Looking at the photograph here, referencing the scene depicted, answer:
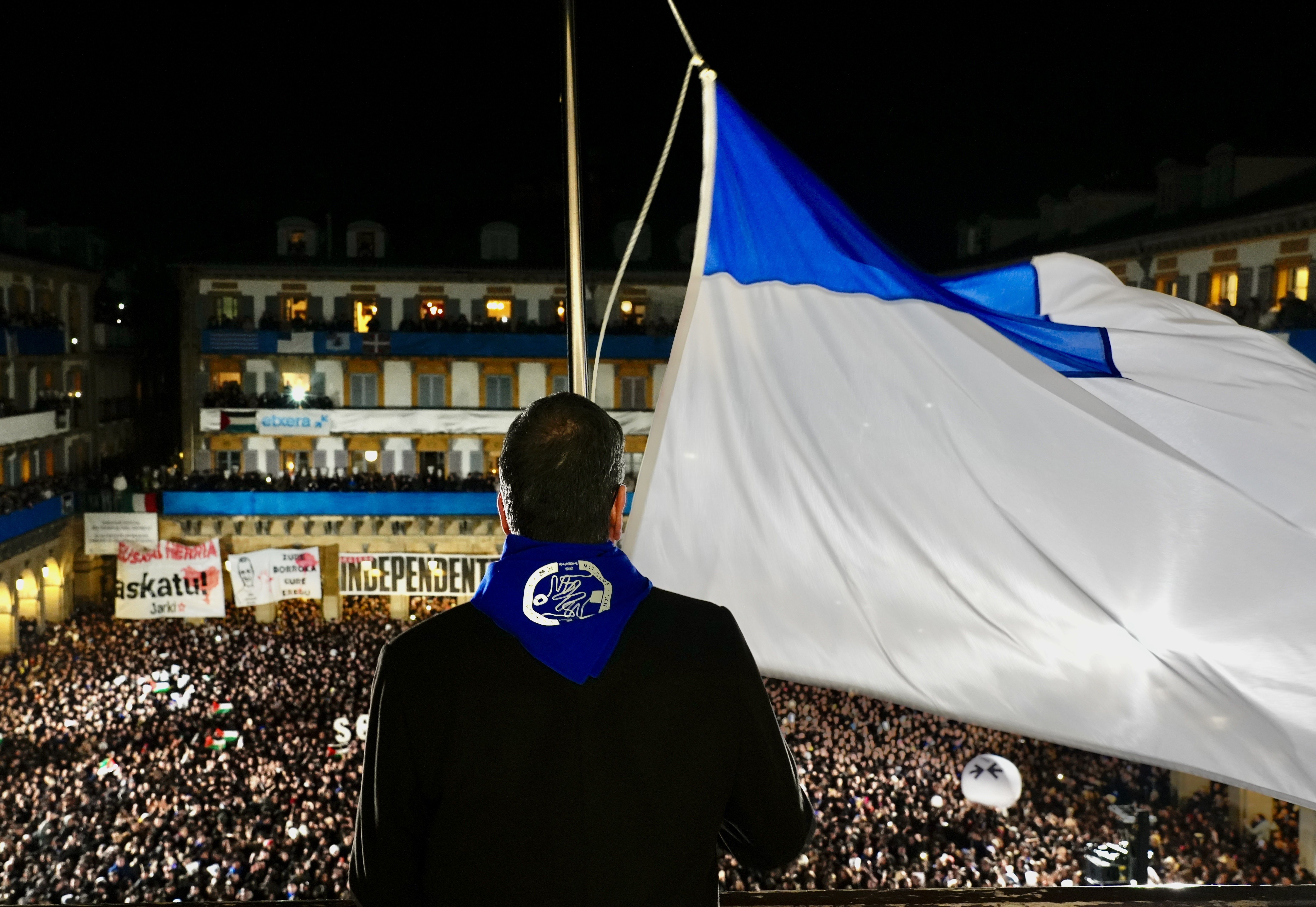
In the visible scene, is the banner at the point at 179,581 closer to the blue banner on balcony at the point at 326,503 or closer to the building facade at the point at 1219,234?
the blue banner on balcony at the point at 326,503

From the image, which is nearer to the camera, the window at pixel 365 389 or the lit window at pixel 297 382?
the lit window at pixel 297 382

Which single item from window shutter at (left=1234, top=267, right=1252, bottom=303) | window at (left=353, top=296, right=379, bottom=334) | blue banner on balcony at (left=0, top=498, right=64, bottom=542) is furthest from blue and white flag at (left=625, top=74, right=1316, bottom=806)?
window at (left=353, top=296, right=379, bottom=334)

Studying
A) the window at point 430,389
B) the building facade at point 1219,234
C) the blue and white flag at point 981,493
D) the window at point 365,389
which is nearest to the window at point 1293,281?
the building facade at point 1219,234

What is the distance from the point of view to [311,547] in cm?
2952

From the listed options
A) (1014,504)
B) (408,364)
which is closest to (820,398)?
(1014,504)

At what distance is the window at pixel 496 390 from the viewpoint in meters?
35.2

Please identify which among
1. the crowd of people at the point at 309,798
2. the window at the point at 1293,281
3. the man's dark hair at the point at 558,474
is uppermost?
the window at the point at 1293,281

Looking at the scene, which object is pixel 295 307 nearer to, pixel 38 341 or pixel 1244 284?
pixel 38 341

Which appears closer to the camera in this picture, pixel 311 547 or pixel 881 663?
pixel 881 663

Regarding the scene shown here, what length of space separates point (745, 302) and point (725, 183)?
0.45 m

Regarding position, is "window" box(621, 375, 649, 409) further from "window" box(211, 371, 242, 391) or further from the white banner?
the white banner

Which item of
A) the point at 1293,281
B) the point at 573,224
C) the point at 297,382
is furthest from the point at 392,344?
the point at 573,224

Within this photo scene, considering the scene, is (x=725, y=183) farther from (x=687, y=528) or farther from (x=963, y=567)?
(x=963, y=567)

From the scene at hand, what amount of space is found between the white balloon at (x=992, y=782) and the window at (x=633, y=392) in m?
24.2
